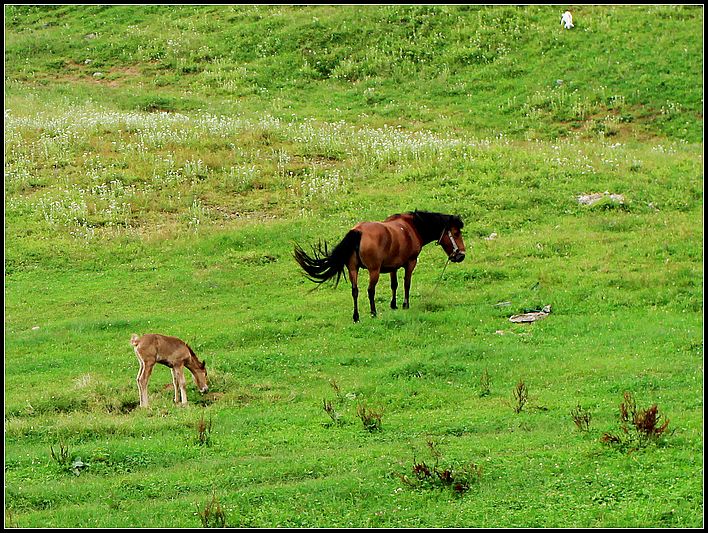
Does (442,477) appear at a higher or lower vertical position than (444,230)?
lower

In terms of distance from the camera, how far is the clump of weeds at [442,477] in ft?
38.1

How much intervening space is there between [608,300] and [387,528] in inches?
508

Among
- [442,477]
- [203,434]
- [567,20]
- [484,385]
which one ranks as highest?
[567,20]

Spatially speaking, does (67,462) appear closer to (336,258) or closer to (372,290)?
(336,258)

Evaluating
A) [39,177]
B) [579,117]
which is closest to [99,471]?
[39,177]

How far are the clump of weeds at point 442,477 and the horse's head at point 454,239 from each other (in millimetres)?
11196

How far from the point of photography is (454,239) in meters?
22.9

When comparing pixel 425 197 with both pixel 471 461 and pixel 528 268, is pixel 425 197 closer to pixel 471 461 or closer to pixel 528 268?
pixel 528 268

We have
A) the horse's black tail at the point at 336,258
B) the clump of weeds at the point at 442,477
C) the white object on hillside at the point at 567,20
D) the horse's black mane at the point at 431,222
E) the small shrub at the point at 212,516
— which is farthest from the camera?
the white object on hillside at the point at 567,20

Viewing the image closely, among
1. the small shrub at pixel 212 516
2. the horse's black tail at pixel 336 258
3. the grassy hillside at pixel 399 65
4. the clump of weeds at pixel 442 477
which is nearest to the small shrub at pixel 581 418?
the clump of weeds at pixel 442 477

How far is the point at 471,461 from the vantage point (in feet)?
41.2

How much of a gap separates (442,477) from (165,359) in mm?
6263

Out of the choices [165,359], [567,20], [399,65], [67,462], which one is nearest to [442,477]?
[67,462]

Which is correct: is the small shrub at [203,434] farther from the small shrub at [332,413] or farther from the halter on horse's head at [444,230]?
the halter on horse's head at [444,230]
